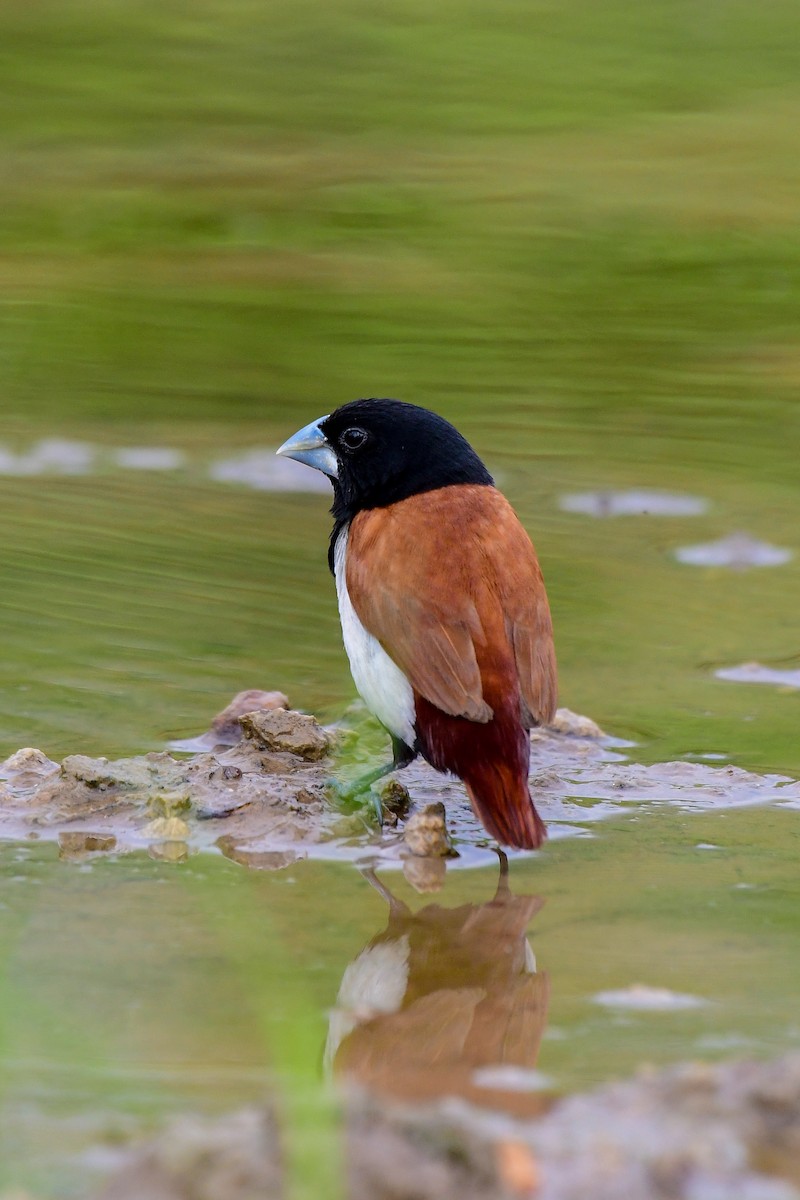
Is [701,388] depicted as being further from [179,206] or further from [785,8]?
[785,8]

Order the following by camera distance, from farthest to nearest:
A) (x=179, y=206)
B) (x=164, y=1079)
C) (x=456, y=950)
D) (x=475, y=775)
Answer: (x=179, y=206) < (x=475, y=775) < (x=456, y=950) < (x=164, y=1079)

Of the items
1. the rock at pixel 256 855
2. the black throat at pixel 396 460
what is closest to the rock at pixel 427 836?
the rock at pixel 256 855

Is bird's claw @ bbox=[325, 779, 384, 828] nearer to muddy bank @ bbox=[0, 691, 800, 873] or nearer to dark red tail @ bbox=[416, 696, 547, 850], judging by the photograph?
muddy bank @ bbox=[0, 691, 800, 873]

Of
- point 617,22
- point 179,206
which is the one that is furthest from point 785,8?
point 179,206

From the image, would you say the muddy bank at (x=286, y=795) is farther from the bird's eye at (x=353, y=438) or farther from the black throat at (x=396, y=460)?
the bird's eye at (x=353, y=438)

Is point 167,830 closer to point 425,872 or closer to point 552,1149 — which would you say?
point 425,872

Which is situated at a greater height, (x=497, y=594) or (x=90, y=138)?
(x=90, y=138)

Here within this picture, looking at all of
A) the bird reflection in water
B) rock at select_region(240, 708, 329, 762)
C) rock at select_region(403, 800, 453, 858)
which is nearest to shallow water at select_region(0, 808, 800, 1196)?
the bird reflection in water

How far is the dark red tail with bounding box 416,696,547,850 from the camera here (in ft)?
11.6

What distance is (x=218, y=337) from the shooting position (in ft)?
27.2

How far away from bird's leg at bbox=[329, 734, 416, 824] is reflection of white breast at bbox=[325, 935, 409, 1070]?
0.74 m

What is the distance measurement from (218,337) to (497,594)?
4.75 meters

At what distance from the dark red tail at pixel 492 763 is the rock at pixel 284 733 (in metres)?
0.35

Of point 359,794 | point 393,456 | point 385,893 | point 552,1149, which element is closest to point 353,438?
point 393,456
